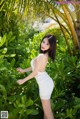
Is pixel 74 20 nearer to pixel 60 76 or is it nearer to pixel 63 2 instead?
pixel 63 2

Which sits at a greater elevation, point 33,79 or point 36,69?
point 36,69

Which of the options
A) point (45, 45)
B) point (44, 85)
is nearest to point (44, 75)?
point (44, 85)

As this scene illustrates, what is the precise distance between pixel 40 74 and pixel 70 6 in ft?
10.0

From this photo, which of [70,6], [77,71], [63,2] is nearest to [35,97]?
[77,71]

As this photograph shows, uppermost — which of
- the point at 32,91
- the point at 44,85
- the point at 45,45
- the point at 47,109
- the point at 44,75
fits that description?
the point at 45,45

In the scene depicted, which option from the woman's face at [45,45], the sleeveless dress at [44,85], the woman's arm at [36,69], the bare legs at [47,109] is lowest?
the bare legs at [47,109]

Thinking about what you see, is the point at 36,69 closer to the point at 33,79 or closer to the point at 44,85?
the point at 44,85

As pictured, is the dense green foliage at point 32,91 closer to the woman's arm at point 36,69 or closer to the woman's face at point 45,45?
the woman's arm at point 36,69

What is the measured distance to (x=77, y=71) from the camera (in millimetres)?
5000

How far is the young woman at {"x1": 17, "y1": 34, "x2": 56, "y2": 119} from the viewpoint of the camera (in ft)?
11.9

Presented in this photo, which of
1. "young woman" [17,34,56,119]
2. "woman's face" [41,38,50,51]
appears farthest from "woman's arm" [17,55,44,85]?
"woman's face" [41,38,50,51]

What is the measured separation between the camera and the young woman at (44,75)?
143 inches

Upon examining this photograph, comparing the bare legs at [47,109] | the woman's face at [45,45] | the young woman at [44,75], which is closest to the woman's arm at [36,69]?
the young woman at [44,75]

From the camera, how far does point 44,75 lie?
3.68m
